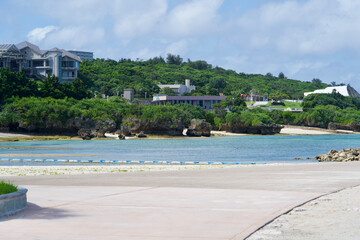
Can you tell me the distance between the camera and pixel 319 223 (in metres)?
10.5

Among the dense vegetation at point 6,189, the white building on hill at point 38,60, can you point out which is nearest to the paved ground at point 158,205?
the dense vegetation at point 6,189

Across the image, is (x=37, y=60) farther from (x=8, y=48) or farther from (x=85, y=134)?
(x=85, y=134)

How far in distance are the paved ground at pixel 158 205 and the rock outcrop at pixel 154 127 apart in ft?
290

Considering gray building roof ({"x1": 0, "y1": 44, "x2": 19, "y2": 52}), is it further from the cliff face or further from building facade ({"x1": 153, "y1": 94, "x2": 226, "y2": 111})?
building facade ({"x1": 153, "y1": 94, "x2": 226, "y2": 111})

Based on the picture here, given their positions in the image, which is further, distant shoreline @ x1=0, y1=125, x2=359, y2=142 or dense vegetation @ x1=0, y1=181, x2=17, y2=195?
distant shoreline @ x1=0, y1=125, x2=359, y2=142

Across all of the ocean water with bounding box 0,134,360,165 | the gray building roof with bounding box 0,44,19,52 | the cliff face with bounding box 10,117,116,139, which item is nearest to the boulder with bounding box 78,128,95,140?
the cliff face with bounding box 10,117,116,139

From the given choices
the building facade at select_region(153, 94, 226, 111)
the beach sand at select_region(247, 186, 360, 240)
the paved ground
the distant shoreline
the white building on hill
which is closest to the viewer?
the beach sand at select_region(247, 186, 360, 240)

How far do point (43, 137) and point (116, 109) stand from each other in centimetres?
2023

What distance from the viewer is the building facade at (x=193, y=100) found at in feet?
518

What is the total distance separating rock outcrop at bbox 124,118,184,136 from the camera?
10881 cm

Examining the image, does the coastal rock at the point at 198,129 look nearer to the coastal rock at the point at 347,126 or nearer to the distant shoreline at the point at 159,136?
the distant shoreline at the point at 159,136

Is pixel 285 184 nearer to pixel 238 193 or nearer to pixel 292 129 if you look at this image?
pixel 238 193

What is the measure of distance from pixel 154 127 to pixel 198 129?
10702mm

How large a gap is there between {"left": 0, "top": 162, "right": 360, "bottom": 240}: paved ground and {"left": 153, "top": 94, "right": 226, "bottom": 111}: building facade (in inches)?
5425
